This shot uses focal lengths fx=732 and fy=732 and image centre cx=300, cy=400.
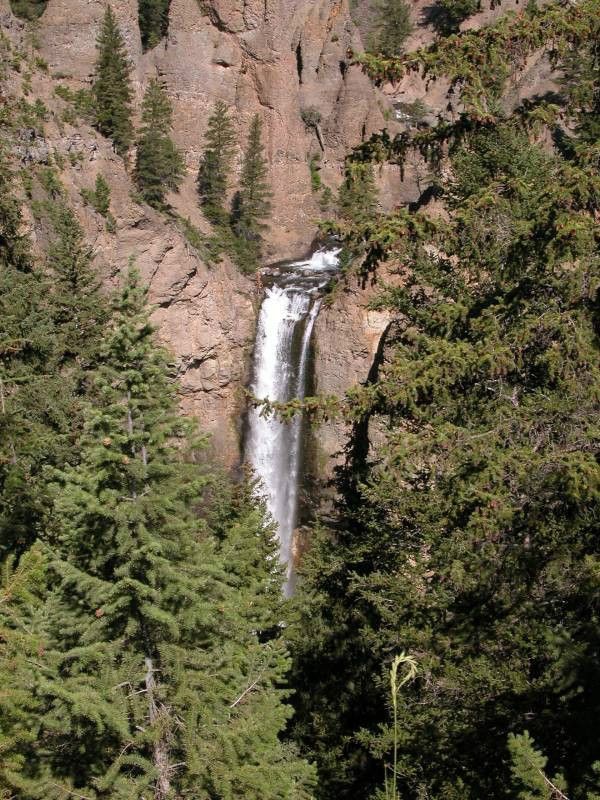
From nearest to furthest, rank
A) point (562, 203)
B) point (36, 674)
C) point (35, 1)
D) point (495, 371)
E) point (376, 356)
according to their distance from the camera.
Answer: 1. point (36, 674)
2. point (562, 203)
3. point (495, 371)
4. point (376, 356)
5. point (35, 1)

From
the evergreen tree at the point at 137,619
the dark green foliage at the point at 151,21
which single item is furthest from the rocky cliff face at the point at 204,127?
the evergreen tree at the point at 137,619

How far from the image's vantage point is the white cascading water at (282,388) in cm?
3055

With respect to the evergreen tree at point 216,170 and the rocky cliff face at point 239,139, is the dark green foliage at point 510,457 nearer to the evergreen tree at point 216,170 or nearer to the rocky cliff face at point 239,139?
the rocky cliff face at point 239,139

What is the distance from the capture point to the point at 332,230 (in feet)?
27.1

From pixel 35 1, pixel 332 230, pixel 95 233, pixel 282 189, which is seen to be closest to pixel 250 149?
pixel 282 189

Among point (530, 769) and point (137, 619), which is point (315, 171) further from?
point (530, 769)

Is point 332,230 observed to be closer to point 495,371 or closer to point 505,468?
point 495,371

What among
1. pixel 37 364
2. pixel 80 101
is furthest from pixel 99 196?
pixel 37 364

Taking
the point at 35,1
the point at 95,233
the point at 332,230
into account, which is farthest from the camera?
the point at 35,1

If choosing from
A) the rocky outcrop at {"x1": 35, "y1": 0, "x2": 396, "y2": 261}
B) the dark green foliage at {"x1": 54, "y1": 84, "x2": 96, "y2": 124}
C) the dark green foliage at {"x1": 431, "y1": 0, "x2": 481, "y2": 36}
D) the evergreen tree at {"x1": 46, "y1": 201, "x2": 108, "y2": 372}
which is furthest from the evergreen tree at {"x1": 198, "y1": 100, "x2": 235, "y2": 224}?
the evergreen tree at {"x1": 46, "y1": 201, "x2": 108, "y2": 372}

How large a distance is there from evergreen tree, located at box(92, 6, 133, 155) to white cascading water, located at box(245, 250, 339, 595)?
1061 cm

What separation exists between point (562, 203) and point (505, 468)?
249 centimetres

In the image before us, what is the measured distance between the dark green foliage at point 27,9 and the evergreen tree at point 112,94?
707 cm

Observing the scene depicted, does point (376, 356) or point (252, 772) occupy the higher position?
point (376, 356)
